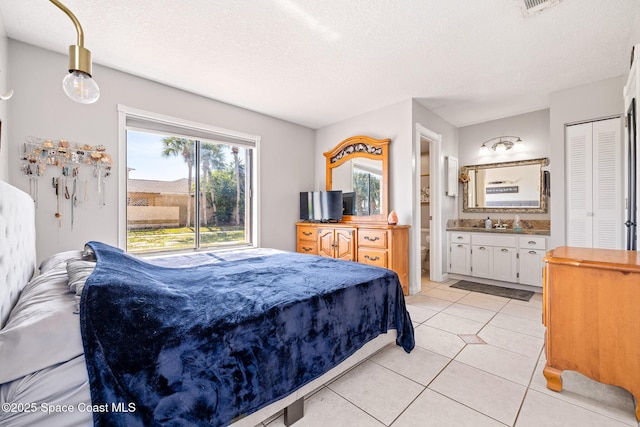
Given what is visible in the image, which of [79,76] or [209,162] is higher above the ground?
[209,162]

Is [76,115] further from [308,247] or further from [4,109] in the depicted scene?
[308,247]

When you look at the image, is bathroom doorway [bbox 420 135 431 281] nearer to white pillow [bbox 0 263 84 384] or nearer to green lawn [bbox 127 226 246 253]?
green lawn [bbox 127 226 246 253]

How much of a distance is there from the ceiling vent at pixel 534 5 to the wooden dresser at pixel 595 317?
5.93 feet

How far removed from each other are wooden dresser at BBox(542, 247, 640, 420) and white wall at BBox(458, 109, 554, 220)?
2.99 metres

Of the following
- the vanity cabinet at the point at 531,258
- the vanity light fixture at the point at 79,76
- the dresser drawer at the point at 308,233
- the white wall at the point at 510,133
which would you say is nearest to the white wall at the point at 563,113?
the vanity cabinet at the point at 531,258

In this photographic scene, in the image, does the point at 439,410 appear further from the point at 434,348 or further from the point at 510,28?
the point at 510,28

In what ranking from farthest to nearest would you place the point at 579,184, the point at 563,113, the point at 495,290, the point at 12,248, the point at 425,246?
1. the point at 425,246
2. the point at 495,290
3. the point at 563,113
4. the point at 579,184
5. the point at 12,248

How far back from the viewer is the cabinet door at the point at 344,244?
3.81 metres

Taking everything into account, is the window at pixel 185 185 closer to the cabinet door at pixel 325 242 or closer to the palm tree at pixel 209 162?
the palm tree at pixel 209 162

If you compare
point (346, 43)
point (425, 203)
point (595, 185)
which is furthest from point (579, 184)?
point (346, 43)

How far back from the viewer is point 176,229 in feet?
11.2

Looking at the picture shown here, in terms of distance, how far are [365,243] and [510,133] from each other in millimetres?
3095

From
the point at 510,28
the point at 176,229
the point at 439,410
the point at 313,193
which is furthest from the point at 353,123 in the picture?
the point at 439,410

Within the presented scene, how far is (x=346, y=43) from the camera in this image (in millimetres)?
2410
